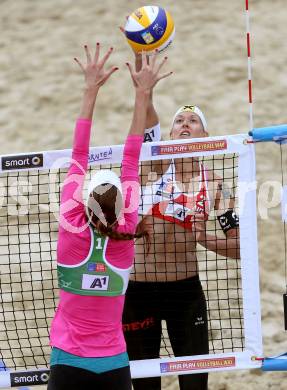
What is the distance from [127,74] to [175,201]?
6.30 metres

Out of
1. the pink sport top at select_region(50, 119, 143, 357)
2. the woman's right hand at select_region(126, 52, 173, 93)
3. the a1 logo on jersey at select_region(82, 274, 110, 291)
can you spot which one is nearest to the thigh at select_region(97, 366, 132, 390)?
the pink sport top at select_region(50, 119, 143, 357)

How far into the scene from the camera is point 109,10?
13.5m

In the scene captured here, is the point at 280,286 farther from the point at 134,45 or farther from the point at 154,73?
the point at 154,73

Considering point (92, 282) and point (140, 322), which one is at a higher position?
point (92, 282)

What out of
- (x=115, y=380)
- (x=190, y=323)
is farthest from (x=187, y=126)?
(x=115, y=380)

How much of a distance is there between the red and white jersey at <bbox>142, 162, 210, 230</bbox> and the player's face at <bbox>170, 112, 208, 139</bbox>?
30 centimetres

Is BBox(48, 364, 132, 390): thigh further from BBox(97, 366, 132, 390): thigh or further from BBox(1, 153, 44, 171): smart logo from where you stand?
BBox(1, 153, 44, 171): smart logo

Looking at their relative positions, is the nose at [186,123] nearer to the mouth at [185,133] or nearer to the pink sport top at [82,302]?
the mouth at [185,133]

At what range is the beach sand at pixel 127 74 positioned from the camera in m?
10.7

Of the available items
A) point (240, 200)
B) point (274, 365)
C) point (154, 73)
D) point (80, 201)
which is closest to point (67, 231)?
point (80, 201)

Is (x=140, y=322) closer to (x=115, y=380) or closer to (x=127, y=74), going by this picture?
(x=115, y=380)

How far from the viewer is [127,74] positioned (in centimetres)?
1195

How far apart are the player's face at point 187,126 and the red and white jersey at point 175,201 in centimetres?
30

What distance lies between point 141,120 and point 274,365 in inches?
75.2
